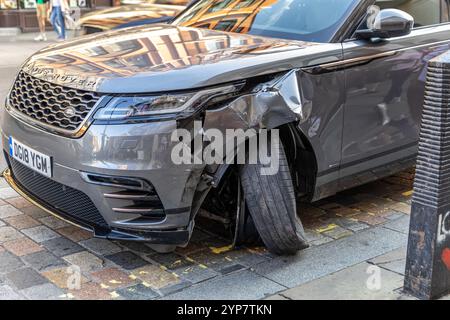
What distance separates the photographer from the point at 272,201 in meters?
3.19

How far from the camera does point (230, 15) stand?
13.7ft

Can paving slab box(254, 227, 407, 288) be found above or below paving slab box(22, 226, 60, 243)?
below

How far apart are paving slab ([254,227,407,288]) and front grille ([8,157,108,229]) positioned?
0.98m

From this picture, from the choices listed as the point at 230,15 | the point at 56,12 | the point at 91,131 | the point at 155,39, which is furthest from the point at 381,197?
the point at 56,12

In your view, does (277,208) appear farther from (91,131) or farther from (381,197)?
(381,197)

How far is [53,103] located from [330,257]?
1849mm

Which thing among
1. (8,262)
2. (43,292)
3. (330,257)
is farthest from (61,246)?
(330,257)

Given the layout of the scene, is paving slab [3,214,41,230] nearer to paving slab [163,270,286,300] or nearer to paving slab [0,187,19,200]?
paving slab [0,187,19,200]

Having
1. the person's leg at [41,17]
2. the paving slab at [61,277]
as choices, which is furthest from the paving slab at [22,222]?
the person's leg at [41,17]

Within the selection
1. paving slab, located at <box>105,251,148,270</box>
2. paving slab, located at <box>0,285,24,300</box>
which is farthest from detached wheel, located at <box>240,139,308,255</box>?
paving slab, located at <box>0,285,24,300</box>

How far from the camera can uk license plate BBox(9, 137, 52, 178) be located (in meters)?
3.15

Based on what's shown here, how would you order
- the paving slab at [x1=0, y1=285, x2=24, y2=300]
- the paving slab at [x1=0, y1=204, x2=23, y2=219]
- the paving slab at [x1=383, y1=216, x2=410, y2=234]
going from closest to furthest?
the paving slab at [x1=0, y1=285, x2=24, y2=300] < the paving slab at [x1=383, y1=216, x2=410, y2=234] < the paving slab at [x1=0, y1=204, x2=23, y2=219]

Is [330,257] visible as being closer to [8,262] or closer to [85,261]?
[85,261]

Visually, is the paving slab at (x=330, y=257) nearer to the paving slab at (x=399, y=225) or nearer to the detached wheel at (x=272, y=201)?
the paving slab at (x=399, y=225)
